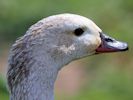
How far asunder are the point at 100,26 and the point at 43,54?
4.88 meters

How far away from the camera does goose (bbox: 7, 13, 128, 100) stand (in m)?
5.86

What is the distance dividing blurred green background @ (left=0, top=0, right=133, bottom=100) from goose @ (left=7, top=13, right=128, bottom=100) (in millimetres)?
3062

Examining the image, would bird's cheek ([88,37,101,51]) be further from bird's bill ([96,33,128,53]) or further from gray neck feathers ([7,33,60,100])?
gray neck feathers ([7,33,60,100])

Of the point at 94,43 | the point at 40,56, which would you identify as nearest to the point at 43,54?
the point at 40,56

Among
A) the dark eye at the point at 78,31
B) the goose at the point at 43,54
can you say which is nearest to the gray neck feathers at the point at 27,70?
the goose at the point at 43,54

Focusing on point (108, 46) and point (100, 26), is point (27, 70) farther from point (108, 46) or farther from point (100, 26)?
point (100, 26)

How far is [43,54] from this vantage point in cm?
589

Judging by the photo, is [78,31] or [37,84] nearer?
[37,84]

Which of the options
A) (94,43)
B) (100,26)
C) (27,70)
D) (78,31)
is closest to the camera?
(27,70)

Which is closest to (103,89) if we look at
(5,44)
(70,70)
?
(70,70)

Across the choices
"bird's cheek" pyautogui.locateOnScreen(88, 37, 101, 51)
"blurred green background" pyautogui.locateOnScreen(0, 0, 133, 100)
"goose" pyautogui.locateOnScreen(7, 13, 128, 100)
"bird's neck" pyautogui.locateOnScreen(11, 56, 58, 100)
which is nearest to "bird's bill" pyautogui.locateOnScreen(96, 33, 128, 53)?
"bird's cheek" pyautogui.locateOnScreen(88, 37, 101, 51)

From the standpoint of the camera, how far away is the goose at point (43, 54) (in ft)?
19.2

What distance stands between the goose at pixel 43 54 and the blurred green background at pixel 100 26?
306cm

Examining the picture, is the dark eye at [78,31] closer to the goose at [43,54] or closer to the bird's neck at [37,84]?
the goose at [43,54]
